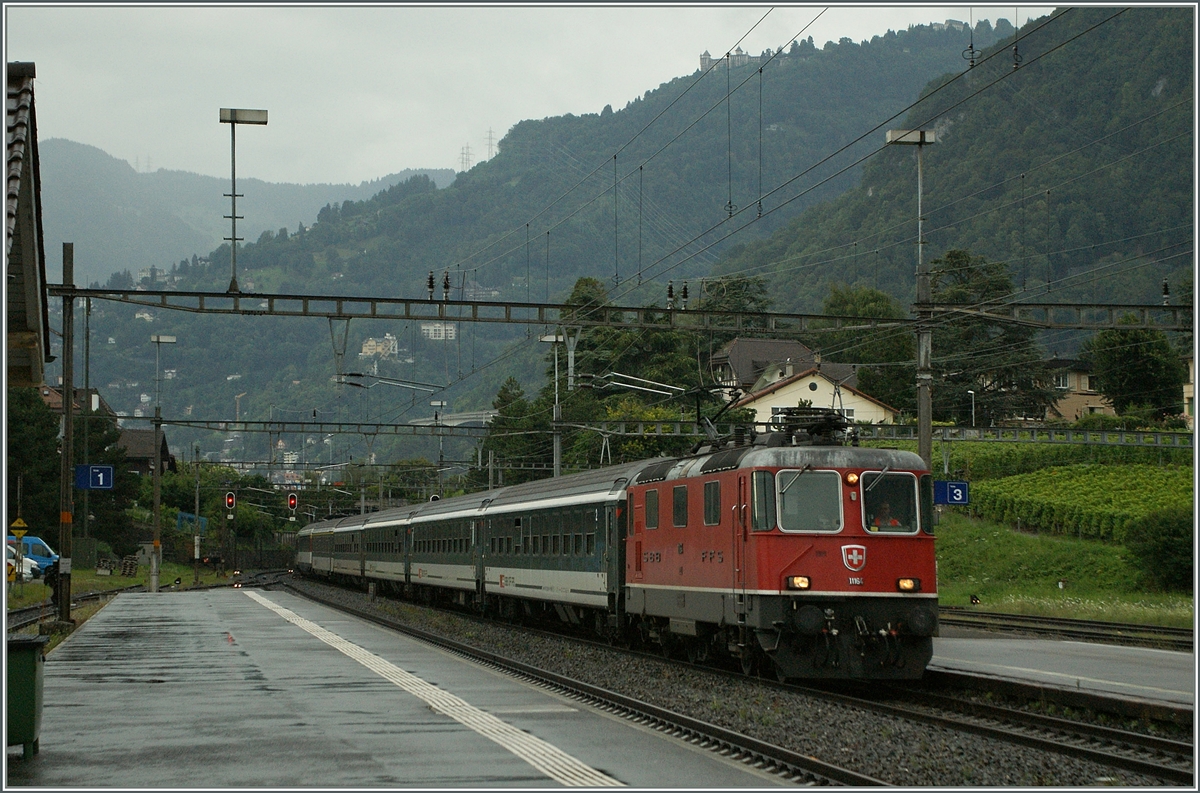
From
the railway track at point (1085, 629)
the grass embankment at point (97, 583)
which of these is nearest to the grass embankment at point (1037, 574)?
the railway track at point (1085, 629)

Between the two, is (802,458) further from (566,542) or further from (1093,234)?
(1093,234)

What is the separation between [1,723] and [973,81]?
16627 centimetres

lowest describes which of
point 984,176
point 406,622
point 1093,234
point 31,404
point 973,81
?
point 406,622

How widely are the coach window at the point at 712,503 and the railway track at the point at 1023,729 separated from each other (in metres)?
2.27

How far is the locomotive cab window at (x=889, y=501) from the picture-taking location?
55.5 ft

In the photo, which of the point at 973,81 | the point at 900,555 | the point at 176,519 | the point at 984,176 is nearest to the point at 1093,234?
the point at 984,176

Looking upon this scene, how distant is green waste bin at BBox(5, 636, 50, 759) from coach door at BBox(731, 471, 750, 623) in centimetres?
867

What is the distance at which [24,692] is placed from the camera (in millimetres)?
11031

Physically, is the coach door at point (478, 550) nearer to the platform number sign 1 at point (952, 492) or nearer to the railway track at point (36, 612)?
the railway track at point (36, 612)

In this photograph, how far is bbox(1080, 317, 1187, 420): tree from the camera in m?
85.7

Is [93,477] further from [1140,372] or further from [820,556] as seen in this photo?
[1140,372]

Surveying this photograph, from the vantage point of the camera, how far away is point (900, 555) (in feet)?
55.2

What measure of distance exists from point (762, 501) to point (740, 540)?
702 mm

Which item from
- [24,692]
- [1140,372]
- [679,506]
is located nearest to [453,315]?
[679,506]
